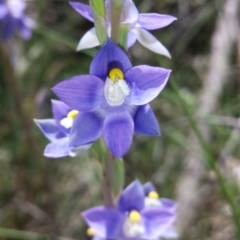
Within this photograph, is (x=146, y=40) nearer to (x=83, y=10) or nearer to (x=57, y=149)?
(x=83, y=10)

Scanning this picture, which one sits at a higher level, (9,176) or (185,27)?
(185,27)

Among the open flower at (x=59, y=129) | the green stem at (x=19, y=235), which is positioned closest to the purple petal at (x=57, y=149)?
the open flower at (x=59, y=129)

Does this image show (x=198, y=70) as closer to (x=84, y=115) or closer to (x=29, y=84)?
(x=29, y=84)

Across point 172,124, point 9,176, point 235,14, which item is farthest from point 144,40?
point 235,14

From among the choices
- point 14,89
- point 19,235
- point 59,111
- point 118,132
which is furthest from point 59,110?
point 19,235

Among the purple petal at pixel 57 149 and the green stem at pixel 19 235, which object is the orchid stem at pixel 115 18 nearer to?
the purple petal at pixel 57 149

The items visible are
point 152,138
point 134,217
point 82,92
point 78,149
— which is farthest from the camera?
point 152,138

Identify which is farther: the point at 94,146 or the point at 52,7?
the point at 52,7
